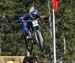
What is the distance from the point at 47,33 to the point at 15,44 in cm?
111

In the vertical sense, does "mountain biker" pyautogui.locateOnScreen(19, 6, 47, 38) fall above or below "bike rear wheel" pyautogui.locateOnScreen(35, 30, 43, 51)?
above

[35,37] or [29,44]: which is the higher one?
[35,37]

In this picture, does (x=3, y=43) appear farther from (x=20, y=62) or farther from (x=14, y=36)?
(x=20, y=62)

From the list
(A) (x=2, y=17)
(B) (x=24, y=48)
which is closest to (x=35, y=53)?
(B) (x=24, y=48)

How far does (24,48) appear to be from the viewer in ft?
40.1

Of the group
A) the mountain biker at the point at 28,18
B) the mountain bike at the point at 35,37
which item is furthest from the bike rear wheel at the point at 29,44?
the mountain biker at the point at 28,18

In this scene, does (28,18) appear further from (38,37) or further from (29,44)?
(29,44)

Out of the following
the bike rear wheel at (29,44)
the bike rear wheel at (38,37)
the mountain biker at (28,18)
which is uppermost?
the mountain biker at (28,18)

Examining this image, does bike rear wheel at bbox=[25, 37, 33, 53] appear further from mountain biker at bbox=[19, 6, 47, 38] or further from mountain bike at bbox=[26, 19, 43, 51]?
mountain biker at bbox=[19, 6, 47, 38]

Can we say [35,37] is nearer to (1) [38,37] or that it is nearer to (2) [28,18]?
(1) [38,37]

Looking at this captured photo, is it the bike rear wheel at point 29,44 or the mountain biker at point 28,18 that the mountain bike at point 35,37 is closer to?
the bike rear wheel at point 29,44

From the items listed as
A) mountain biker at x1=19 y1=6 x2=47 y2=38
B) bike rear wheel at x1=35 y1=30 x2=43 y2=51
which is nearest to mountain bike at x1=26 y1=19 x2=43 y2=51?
bike rear wheel at x1=35 y1=30 x2=43 y2=51

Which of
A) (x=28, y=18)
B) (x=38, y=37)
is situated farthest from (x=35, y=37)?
(x=28, y=18)

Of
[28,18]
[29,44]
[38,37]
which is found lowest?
[29,44]
